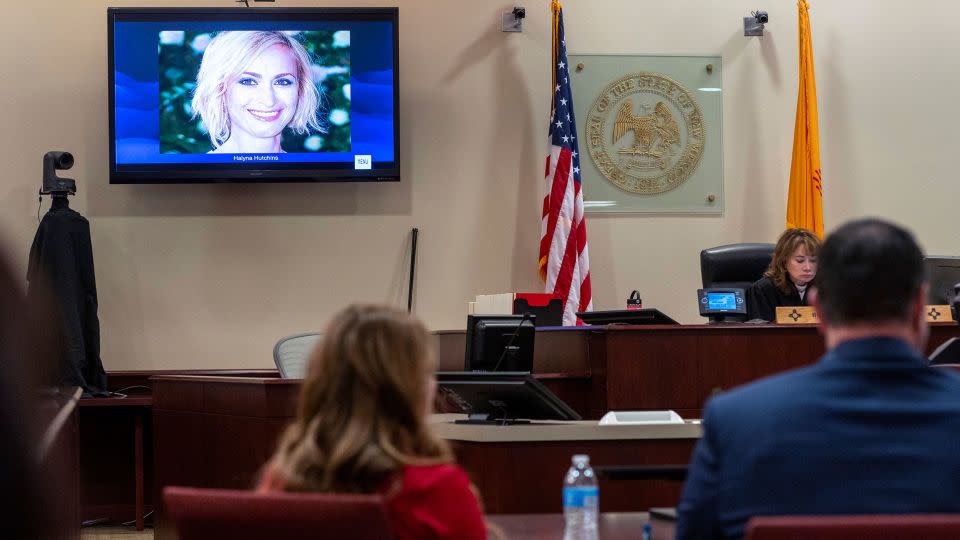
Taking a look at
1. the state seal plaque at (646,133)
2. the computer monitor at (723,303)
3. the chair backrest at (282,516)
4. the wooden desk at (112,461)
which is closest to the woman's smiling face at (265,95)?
the wooden desk at (112,461)

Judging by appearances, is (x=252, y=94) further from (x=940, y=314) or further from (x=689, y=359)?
(x=940, y=314)

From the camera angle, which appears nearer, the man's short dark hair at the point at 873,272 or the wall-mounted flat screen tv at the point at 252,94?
the man's short dark hair at the point at 873,272

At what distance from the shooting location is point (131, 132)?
668 centimetres

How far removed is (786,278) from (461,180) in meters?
2.29

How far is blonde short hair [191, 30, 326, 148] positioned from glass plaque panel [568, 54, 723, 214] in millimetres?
1748

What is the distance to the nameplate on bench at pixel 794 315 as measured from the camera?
5047mm

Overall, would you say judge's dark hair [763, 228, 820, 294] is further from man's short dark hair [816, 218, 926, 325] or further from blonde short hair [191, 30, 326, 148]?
man's short dark hair [816, 218, 926, 325]

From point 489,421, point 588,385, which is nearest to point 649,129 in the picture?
point 588,385

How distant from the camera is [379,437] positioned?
1.73 metres

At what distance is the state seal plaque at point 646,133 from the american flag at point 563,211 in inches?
12.6

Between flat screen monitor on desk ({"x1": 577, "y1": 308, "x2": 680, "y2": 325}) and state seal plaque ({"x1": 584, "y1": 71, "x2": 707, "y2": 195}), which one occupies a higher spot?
state seal plaque ({"x1": 584, "y1": 71, "x2": 707, "y2": 195})

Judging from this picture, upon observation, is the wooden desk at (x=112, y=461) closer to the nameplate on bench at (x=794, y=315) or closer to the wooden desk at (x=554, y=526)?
the nameplate on bench at (x=794, y=315)

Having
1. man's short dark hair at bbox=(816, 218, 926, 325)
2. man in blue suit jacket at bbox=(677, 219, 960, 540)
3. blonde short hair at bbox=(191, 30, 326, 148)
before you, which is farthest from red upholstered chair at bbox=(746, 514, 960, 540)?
blonde short hair at bbox=(191, 30, 326, 148)

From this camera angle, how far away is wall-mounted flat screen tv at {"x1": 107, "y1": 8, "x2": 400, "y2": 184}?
6.67m
